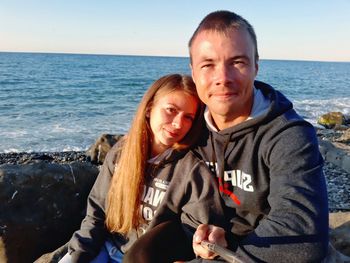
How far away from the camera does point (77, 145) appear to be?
14258mm

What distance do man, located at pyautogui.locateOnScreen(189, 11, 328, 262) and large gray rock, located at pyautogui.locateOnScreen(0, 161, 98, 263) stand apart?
2412 millimetres

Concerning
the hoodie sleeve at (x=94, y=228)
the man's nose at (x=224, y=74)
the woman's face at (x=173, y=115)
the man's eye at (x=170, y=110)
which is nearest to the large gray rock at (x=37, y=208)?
the hoodie sleeve at (x=94, y=228)

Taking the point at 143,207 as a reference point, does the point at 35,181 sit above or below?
below

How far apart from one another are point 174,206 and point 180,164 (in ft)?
1.10

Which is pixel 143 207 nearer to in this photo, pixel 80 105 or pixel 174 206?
pixel 174 206

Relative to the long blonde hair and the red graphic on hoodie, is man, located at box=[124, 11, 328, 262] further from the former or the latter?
the long blonde hair

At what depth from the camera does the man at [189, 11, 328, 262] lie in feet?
7.07

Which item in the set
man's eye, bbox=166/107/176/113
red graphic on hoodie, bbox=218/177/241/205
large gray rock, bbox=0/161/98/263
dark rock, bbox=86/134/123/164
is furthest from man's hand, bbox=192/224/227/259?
dark rock, bbox=86/134/123/164

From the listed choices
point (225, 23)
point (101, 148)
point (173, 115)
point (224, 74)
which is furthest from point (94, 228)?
point (101, 148)

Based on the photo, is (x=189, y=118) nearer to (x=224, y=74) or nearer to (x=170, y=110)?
(x=170, y=110)

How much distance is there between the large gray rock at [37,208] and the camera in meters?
4.43

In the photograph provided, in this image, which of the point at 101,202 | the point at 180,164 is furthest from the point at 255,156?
the point at 101,202

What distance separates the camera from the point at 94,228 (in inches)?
130

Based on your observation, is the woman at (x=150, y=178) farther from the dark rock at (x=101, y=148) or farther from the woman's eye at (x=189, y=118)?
the dark rock at (x=101, y=148)
